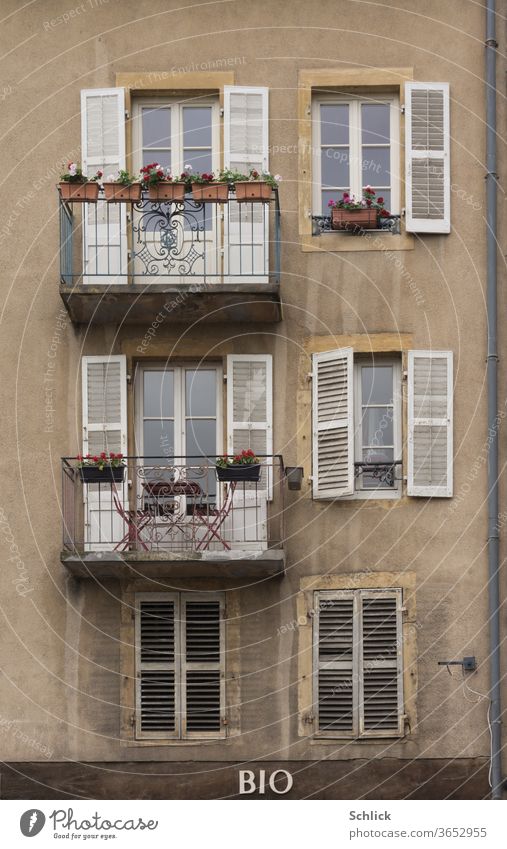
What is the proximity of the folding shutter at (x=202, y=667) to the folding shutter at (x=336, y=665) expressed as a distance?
1004 millimetres

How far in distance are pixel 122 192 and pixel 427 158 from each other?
10.7 feet

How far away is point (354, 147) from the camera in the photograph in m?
23.1

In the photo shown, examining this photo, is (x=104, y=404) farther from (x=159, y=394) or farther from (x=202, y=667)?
(x=202, y=667)

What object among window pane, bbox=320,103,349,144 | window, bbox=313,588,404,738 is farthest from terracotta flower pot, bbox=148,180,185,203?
window, bbox=313,588,404,738

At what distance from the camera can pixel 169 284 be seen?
871 inches

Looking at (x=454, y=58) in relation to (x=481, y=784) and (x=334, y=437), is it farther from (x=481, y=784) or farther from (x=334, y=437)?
(x=481, y=784)

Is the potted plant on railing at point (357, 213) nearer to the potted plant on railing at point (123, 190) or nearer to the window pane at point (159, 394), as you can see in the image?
the potted plant on railing at point (123, 190)

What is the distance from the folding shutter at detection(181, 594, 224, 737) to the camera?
22.0 metres

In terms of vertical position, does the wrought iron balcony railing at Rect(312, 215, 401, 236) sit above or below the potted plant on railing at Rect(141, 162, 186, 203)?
below

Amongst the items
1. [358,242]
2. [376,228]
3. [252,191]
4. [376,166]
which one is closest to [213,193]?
[252,191]

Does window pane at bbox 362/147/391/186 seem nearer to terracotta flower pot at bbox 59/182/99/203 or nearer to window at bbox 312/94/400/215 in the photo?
window at bbox 312/94/400/215

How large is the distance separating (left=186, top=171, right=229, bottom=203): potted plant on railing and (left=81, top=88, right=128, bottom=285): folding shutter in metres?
0.98

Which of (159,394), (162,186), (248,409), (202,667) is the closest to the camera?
(202,667)

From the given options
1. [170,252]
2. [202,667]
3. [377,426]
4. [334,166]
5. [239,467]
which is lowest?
[202,667]
